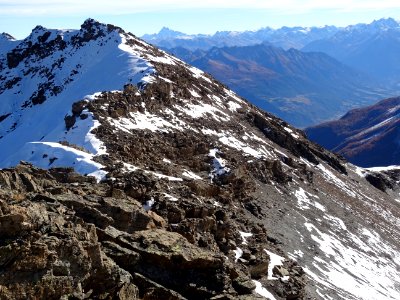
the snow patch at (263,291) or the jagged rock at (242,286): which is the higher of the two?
the jagged rock at (242,286)

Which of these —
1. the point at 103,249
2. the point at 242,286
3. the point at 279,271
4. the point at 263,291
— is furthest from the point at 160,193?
the point at 103,249

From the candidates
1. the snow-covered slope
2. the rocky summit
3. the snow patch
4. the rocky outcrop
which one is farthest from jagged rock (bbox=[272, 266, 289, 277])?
the snow-covered slope

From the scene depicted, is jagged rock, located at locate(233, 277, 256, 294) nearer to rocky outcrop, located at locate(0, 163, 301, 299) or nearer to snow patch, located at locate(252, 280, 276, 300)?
rocky outcrop, located at locate(0, 163, 301, 299)

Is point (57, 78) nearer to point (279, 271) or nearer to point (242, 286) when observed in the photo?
point (279, 271)

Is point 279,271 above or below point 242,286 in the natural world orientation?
below

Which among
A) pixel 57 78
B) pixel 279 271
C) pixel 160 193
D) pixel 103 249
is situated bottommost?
pixel 279 271

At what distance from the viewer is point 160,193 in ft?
130

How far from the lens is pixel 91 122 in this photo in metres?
59.0

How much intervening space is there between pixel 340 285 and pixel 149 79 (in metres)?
43.6

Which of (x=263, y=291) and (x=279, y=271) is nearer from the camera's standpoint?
(x=263, y=291)

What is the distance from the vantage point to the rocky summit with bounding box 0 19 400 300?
21.9 m

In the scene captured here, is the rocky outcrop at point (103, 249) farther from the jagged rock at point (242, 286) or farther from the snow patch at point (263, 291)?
the snow patch at point (263, 291)

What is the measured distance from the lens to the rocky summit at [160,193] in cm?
2191

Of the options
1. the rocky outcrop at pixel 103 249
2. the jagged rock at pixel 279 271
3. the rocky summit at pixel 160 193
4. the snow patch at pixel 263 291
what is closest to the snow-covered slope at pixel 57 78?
the rocky summit at pixel 160 193
